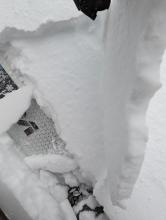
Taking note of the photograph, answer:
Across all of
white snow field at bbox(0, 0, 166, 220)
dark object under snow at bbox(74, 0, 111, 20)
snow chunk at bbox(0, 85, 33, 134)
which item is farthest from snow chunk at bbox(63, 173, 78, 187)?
dark object under snow at bbox(74, 0, 111, 20)

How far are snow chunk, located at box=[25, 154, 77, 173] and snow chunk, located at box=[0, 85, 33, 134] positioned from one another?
0.58ft

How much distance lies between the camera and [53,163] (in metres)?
1.43

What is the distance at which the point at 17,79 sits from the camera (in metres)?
1.65

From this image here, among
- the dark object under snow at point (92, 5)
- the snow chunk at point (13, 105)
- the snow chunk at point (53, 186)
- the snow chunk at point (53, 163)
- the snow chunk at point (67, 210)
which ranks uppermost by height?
the dark object under snow at point (92, 5)

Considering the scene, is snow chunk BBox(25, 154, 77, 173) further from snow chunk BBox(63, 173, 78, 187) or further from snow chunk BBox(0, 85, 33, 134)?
snow chunk BBox(0, 85, 33, 134)

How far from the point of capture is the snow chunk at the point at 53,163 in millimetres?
1427

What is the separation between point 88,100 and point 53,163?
0.88ft

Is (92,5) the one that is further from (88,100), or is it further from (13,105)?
(13,105)

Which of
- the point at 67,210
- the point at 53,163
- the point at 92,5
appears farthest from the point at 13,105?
the point at 92,5

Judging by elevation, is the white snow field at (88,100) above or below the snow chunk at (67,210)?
above

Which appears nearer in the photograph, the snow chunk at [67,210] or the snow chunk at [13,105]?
the snow chunk at [67,210]

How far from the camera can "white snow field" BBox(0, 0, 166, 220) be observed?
0.88 meters

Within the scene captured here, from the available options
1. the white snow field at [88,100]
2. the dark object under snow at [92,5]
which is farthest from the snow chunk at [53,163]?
the dark object under snow at [92,5]

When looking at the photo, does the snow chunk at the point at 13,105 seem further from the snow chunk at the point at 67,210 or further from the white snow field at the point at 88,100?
the snow chunk at the point at 67,210
